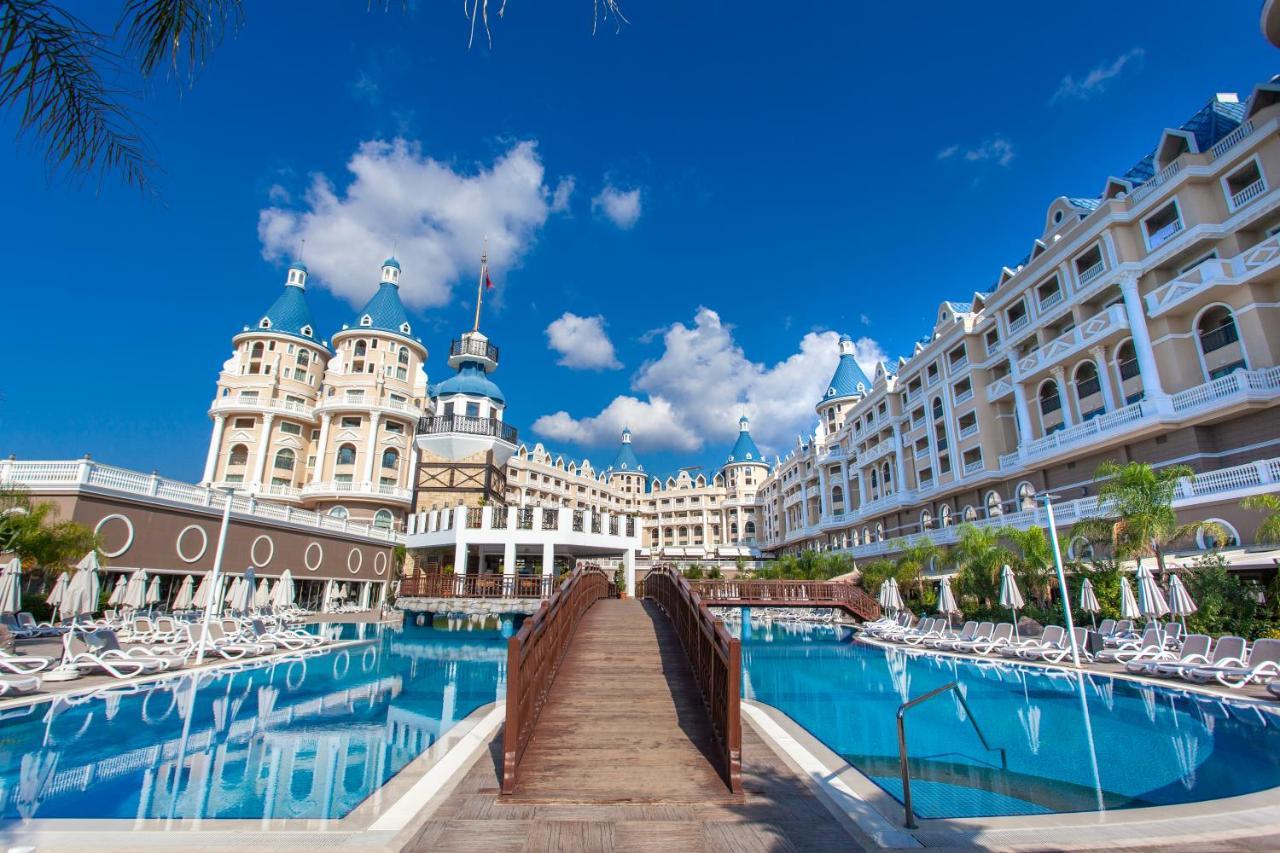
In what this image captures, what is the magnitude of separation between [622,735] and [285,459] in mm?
46470

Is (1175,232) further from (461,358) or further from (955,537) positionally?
(461,358)

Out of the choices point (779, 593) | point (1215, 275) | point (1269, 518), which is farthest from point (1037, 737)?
point (1215, 275)

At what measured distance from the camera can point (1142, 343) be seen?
22406 millimetres

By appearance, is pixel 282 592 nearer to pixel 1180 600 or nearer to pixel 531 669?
pixel 531 669

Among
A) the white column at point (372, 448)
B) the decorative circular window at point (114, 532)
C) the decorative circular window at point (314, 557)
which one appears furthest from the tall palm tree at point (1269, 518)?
the white column at point (372, 448)

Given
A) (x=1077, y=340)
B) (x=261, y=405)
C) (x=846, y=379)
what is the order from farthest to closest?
(x=846, y=379) → (x=261, y=405) → (x=1077, y=340)

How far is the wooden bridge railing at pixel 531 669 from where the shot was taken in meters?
5.32

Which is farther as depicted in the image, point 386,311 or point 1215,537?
point 386,311

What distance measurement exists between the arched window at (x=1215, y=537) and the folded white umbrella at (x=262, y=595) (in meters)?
34.5

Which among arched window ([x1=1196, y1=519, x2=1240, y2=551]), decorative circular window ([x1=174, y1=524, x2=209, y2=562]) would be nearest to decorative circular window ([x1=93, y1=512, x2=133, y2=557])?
decorative circular window ([x1=174, y1=524, x2=209, y2=562])

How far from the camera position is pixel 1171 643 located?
14.2 m

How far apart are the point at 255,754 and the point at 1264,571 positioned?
24.5 meters

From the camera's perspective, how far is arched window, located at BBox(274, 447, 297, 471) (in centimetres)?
4428

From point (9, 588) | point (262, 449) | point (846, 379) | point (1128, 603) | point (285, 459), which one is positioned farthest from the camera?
point (846, 379)
